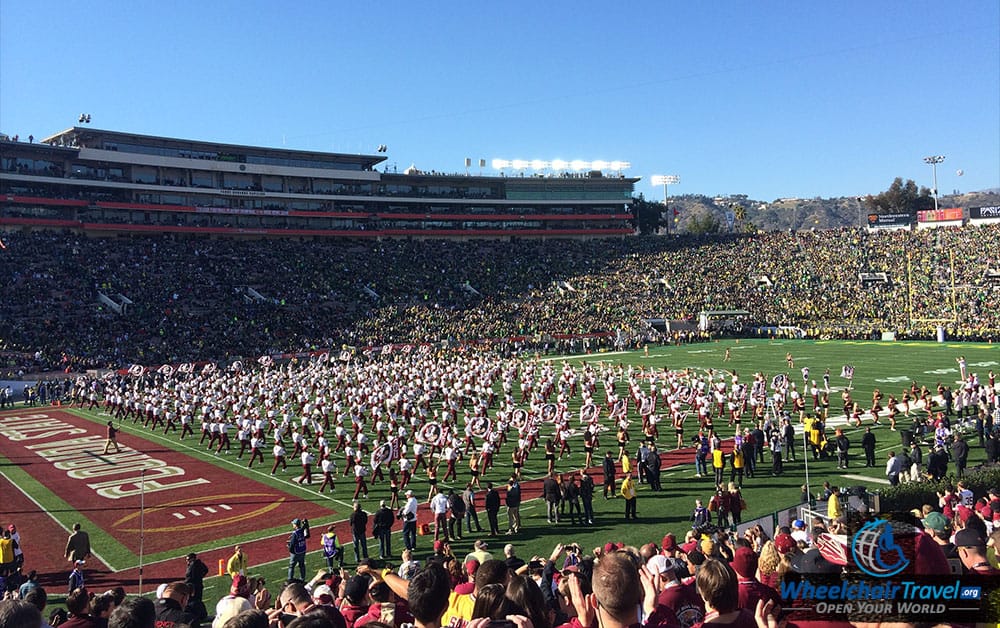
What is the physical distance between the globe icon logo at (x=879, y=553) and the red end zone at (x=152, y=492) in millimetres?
10023

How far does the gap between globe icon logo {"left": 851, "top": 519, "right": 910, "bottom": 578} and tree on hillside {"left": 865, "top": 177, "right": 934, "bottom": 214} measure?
109220 millimetres

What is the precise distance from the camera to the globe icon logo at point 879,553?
375cm

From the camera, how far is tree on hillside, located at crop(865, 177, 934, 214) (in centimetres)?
10006

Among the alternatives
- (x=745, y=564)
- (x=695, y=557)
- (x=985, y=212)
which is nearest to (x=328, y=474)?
(x=695, y=557)

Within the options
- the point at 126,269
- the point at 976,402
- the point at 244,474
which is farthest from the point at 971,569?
the point at 126,269

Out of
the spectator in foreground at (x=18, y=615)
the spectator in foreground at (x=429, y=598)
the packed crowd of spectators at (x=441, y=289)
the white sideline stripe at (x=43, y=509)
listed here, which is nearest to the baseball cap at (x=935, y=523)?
the spectator in foreground at (x=429, y=598)

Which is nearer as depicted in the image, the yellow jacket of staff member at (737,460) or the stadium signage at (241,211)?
the yellow jacket of staff member at (737,460)

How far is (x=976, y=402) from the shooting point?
72.5ft

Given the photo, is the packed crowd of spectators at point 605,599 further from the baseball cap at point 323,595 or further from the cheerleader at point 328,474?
the cheerleader at point 328,474

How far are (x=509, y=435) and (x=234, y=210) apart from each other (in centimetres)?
5218

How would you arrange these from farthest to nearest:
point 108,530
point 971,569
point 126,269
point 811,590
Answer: point 126,269, point 108,530, point 971,569, point 811,590

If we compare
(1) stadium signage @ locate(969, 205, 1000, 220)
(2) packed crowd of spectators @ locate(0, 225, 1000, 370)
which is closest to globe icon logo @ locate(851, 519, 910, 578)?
(2) packed crowd of spectators @ locate(0, 225, 1000, 370)

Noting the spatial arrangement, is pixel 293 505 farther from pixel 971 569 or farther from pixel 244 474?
pixel 971 569

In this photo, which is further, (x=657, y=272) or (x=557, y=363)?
(x=657, y=272)
